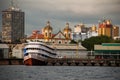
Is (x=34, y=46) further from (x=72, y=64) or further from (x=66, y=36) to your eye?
(x=66, y=36)

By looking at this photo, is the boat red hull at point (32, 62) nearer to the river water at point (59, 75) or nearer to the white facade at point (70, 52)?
the white facade at point (70, 52)

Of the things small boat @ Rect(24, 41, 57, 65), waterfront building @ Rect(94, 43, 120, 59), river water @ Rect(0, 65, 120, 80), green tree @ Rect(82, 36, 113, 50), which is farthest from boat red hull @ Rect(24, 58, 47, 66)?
green tree @ Rect(82, 36, 113, 50)

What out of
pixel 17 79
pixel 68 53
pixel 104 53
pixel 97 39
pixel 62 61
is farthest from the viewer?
pixel 97 39

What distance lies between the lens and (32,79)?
178 feet

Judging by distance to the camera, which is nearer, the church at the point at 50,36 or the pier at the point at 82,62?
the pier at the point at 82,62

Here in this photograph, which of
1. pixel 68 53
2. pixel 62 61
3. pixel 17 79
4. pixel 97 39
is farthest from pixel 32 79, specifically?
pixel 97 39

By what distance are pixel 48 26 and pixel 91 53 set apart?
163ft

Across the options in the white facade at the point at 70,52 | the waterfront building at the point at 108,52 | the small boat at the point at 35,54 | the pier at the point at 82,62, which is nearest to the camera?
the small boat at the point at 35,54

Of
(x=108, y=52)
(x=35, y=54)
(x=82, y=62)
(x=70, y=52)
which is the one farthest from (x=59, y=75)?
(x=70, y=52)

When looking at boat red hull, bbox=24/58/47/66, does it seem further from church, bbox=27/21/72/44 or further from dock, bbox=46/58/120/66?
church, bbox=27/21/72/44

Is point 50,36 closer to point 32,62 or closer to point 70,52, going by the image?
point 70,52

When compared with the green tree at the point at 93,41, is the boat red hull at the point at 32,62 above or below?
below

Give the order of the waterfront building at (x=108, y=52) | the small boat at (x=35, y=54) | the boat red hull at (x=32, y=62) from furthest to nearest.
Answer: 1. the waterfront building at (x=108, y=52)
2. the small boat at (x=35, y=54)
3. the boat red hull at (x=32, y=62)

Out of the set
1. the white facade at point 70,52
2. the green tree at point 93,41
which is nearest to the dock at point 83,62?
the white facade at point 70,52
